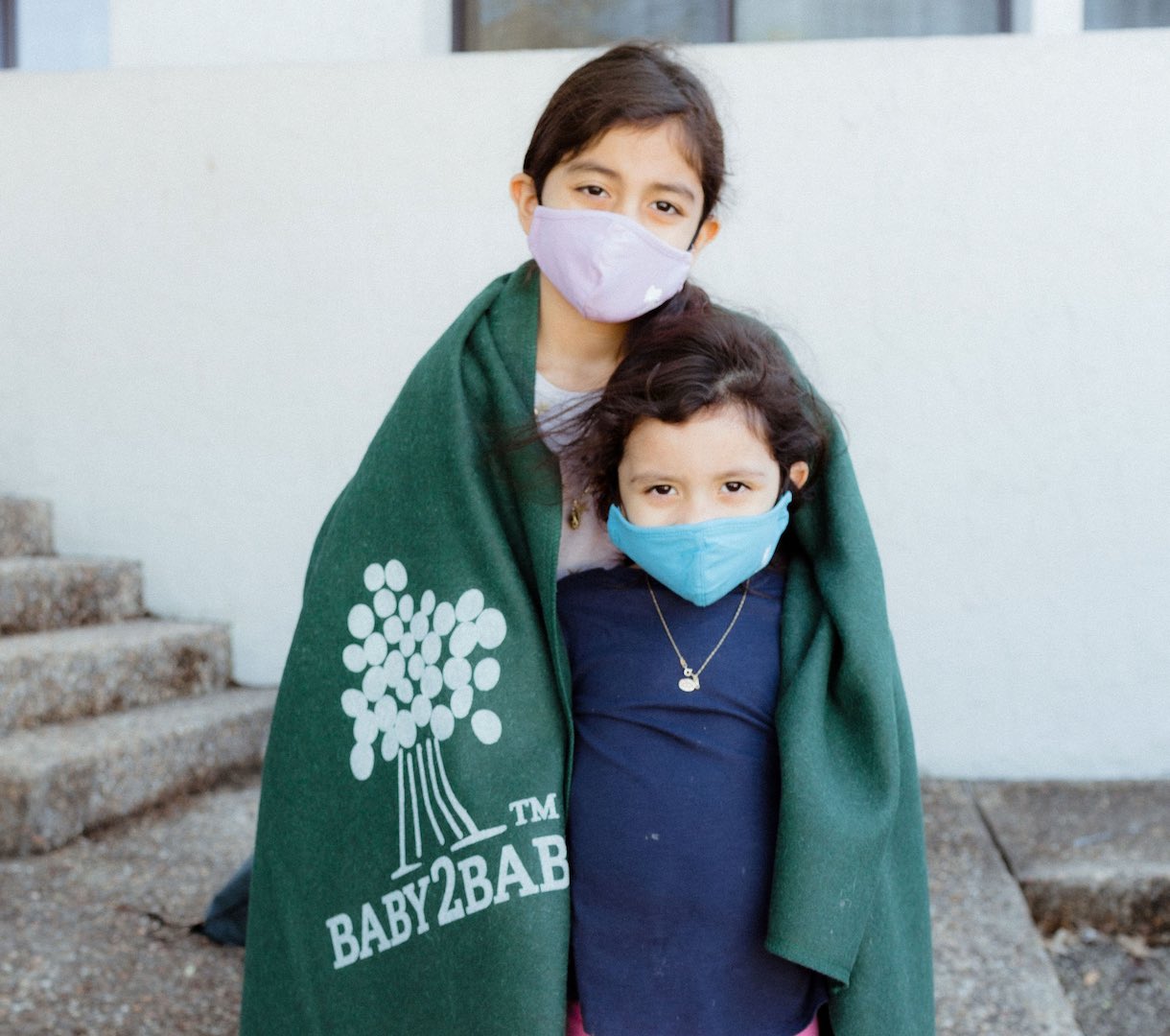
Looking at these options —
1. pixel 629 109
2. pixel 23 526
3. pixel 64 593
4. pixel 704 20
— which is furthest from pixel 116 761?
pixel 704 20

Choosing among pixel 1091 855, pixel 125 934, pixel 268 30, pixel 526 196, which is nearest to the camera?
pixel 526 196

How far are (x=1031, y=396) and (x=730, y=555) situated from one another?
2.03 m

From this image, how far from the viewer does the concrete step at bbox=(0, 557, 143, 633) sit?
10.5 feet

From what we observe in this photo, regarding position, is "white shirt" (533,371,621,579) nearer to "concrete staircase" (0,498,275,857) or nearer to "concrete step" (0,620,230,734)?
"concrete staircase" (0,498,275,857)

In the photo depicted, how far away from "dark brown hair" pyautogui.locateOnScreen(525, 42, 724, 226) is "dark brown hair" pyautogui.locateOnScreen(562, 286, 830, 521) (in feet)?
0.65

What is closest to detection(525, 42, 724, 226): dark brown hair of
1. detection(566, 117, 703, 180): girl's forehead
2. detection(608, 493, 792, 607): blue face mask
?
detection(566, 117, 703, 180): girl's forehead

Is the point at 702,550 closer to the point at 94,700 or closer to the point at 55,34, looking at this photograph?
the point at 94,700

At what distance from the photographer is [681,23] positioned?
356cm

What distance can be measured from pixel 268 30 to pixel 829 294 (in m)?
1.74

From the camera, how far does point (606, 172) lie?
140 cm

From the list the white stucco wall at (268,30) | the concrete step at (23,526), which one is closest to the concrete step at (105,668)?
the concrete step at (23,526)

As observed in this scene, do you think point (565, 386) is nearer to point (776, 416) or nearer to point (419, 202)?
point (776, 416)

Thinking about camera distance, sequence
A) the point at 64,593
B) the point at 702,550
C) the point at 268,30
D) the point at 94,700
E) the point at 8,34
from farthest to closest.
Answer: the point at 8,34
the point at 268,30
the point at 64,593
the point at 94,700
the point at 702,550

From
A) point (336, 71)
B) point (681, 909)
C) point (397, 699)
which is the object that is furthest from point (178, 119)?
point (681, 909)
